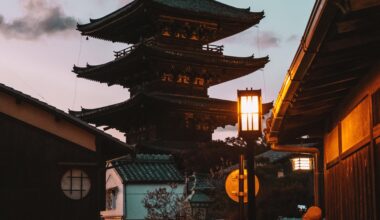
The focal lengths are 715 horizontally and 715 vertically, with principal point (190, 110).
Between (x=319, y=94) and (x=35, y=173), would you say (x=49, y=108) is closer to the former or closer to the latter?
(x=35, y=173)

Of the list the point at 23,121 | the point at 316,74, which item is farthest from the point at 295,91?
the point at 23,121

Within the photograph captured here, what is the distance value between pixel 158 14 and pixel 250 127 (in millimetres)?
36619

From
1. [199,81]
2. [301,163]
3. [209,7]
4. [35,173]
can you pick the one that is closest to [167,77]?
[199,81]

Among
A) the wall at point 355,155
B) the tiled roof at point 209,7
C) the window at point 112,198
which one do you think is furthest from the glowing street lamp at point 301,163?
the tiled roof at point 209,7

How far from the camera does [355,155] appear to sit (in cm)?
827

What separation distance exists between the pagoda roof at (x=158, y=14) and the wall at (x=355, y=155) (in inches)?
1305

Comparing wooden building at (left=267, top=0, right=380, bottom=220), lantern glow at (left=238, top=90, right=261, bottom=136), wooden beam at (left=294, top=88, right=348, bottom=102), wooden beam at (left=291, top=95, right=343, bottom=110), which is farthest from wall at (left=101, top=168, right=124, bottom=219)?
wooden beam at (left=294, top=88, right=348, bottom=102)

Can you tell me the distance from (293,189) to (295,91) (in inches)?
941

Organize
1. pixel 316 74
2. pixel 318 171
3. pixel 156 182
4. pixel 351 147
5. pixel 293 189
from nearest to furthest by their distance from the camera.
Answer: pixel 316 74 < pixel 351 147 < pixel 318 171 < pixel 293 189 < pixel 156 182

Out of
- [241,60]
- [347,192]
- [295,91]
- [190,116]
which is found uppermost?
[241,60]

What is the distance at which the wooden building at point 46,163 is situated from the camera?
18906mm

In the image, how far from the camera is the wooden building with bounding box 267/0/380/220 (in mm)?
5125

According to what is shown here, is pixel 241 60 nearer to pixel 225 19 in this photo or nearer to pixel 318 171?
Result: pixel 225 19

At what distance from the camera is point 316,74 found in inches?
269
